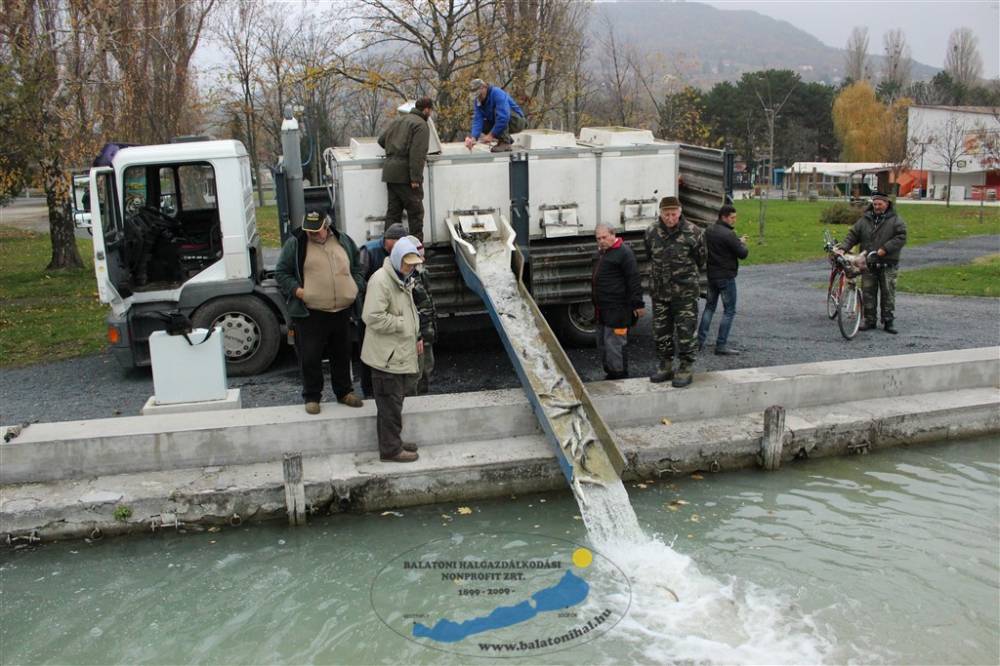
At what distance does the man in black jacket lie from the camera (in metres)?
8.27

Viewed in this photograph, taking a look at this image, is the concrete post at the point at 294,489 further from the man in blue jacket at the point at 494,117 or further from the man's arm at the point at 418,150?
the man in blue jacket at the point at 494,117

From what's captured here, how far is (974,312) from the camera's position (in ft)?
40.3

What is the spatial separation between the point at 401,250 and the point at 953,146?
49.1m

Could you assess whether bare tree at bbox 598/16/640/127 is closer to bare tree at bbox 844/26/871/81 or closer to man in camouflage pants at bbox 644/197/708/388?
man in camouflage pants at bbox 644/197/708/388

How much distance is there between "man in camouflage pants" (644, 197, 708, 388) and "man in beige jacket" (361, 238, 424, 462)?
2588 millimetres

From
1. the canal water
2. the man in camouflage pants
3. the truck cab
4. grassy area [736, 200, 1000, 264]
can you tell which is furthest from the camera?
grassy area [736, 200, 1000, 264]

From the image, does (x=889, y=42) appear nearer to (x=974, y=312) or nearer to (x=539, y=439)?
(x=974, y=312)

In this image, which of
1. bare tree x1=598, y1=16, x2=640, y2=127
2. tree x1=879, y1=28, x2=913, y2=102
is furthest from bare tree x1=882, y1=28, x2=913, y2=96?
bare tree x1=598, y1=16, x2=640, y2=127

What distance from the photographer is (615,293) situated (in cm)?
833

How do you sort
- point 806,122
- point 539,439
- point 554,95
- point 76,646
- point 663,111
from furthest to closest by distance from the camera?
1. point 806,122
2. point 663,111
3. point 554,95
4. point 539,439
5. point 76,646

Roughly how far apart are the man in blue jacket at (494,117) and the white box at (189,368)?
13.1 ft

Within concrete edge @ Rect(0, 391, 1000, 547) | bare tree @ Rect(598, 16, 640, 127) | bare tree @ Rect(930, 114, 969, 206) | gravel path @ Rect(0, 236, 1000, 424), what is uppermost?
bare tree @ Rect(598, 16, 640, 127)

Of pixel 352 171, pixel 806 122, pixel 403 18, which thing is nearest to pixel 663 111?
pixel 403 18

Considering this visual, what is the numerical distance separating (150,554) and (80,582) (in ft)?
1.64
